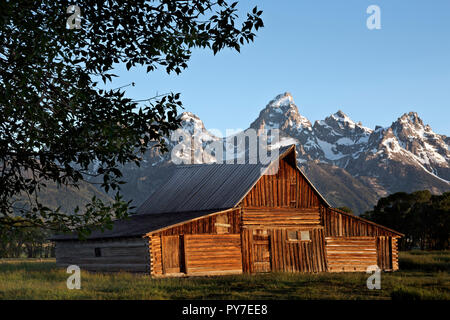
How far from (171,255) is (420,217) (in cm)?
5920

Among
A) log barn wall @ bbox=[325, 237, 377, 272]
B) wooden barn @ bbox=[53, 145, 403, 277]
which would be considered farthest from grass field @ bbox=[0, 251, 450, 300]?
log barn wall @ bbox=[325, 237, 377, 272]

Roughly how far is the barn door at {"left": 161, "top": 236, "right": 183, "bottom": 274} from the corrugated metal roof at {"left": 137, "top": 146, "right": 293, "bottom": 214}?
14.1 ft

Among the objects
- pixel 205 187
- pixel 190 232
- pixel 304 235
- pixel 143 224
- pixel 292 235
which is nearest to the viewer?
pixel 190 232

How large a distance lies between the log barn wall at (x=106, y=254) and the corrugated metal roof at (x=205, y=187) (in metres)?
5.80

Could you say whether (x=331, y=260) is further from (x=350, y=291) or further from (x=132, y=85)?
(x=132, y=85)

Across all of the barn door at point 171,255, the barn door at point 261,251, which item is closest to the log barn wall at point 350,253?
the barn door at point 261,251

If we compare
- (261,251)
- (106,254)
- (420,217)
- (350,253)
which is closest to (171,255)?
(106,254)

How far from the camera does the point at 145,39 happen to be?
12.5 meters

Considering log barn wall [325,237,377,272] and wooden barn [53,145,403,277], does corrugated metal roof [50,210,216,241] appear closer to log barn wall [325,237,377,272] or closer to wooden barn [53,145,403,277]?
wooden barn [53,145,403,277]

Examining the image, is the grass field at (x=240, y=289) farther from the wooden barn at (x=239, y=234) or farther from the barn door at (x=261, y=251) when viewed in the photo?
the barn door at (x=261, y=251)

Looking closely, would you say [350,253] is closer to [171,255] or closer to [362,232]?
[362,232]

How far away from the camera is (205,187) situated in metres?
40.8

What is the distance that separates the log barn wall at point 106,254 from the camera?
111 ft
